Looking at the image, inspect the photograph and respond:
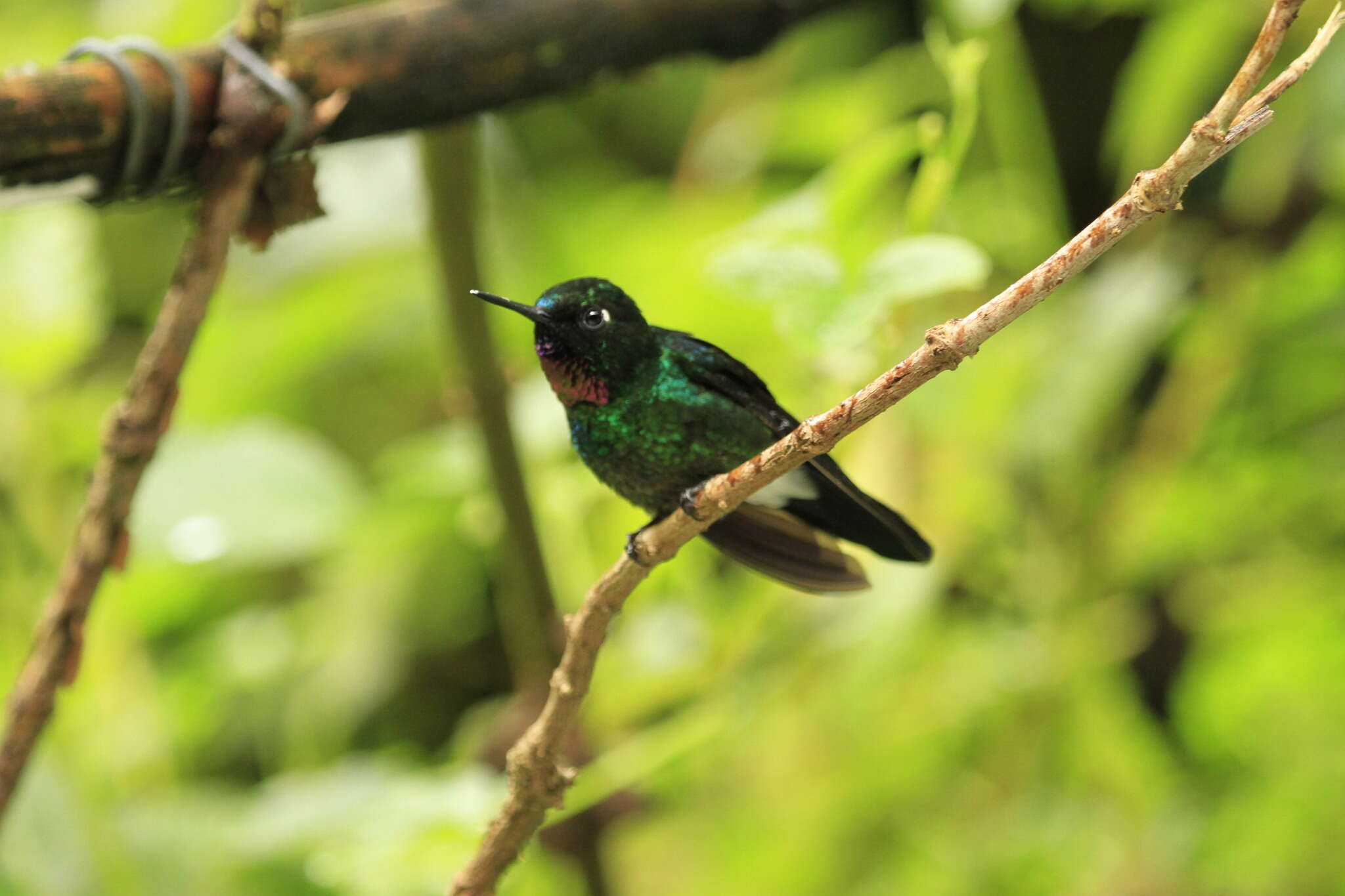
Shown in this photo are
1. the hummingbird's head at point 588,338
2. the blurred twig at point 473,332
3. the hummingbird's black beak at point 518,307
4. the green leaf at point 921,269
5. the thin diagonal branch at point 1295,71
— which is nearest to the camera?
the thin diagonal branch at point 1295,71

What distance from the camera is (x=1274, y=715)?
1.83 m

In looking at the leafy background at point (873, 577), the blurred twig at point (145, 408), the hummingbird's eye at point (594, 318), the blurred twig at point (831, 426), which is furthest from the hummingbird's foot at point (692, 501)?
the blurred twig at point (145, 408)

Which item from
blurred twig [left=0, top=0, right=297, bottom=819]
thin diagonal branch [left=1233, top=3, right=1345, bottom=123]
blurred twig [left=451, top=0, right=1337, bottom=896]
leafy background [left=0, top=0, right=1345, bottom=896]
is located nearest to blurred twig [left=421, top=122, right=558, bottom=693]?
leafy background [left=0, top=0, right=1345, bottom=896]

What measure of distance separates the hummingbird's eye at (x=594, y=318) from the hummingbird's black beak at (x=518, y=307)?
0.03 metres

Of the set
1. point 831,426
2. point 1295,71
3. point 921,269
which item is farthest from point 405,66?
point 1295,71

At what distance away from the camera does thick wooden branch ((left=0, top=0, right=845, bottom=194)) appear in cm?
91

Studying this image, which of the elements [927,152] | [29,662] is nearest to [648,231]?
[927,152]

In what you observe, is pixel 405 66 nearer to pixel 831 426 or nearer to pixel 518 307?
pixel 518 307

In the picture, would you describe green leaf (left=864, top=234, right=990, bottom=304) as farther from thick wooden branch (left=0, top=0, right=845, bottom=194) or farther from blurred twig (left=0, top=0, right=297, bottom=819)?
blurred twig (left=0, top=0, right=297, bottom=819)

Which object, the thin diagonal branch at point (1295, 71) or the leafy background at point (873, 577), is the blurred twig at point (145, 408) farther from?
the thin diagonal branch at point (1295, 71)

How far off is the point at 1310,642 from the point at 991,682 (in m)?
0.46

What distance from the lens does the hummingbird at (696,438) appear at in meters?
0.93

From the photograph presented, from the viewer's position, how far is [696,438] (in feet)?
3.16

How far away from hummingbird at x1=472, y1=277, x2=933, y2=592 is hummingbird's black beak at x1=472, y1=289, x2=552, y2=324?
6cm
